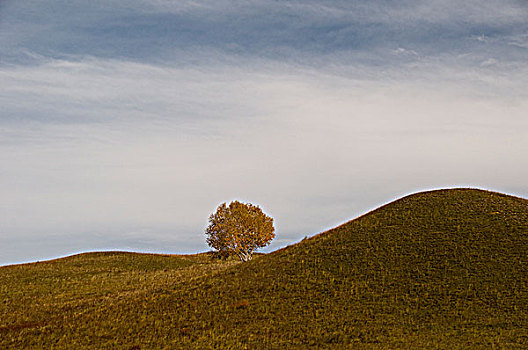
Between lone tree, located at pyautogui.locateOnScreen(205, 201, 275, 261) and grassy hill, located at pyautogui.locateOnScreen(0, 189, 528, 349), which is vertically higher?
lone tree, located at pyautogui.locateOnScreen(205, 201, 275, 261)

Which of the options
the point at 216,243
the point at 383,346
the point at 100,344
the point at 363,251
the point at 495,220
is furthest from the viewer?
the point at 216,243

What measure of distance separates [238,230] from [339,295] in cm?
3439

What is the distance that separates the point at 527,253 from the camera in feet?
141

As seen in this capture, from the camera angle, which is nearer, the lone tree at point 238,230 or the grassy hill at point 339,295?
the grassy hill at point 339,295

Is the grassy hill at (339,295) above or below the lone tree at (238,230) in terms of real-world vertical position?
below

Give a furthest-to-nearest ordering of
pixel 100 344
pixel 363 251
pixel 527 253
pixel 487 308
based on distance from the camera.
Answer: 1. pixel 363 251
2. pixel 527 253
3. pixel 487 308
4. pixel 100 344

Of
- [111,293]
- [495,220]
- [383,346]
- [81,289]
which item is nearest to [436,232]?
[495,220]

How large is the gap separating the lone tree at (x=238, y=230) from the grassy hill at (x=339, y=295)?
14694mm

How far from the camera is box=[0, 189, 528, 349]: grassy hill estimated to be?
105 feet

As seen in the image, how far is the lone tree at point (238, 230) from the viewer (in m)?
71.2

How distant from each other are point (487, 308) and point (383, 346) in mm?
10482

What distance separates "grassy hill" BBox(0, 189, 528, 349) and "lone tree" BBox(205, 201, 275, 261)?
48.2 feet

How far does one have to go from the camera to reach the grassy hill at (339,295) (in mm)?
31938

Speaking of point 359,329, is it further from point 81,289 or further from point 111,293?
point 81,289
